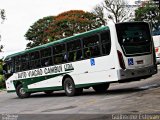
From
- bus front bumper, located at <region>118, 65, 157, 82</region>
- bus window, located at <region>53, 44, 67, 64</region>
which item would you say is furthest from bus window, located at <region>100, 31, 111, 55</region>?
bus window, located at <region>53, 44, 67, 64</region>

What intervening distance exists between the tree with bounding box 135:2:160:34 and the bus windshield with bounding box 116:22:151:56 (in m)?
66.1

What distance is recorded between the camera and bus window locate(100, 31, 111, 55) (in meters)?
17.3

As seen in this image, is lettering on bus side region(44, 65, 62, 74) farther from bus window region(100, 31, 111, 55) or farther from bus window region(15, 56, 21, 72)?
bus window region(100, 31, 111, 55)

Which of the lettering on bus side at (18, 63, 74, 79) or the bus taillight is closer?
the bus taillight

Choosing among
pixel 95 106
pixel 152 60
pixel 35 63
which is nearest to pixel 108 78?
pixel 152 60

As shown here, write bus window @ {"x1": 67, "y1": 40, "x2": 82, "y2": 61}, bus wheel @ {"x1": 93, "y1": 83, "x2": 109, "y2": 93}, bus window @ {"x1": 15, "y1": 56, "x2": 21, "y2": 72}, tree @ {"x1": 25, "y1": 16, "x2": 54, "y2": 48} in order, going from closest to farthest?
bus window @ {"x1": 67, "y1": 40, "x2": 82, "y2": 61}, bus wheel @ {"x1": 93, "y1": 83, "x2": 109, "y2": 93}, bus window @ {"x1": 15, "y1": 56, "x2": 21, "y2": 72}, tree @ {"x1": 25, "y1": 16, "x2": 54, "y2": 48}

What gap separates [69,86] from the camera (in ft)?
65.2

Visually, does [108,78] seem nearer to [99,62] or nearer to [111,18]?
[99,62]

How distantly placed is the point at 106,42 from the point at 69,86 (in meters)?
3.54

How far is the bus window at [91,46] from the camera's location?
58.4 ft

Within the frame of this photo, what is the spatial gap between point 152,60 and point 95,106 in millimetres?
4670

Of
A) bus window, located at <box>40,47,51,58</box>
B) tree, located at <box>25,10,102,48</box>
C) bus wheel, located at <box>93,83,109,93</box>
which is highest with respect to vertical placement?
tree, located at <box>25,10,102,48</box>

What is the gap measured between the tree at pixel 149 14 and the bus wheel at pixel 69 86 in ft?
214

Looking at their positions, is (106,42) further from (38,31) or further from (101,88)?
(38,31)
